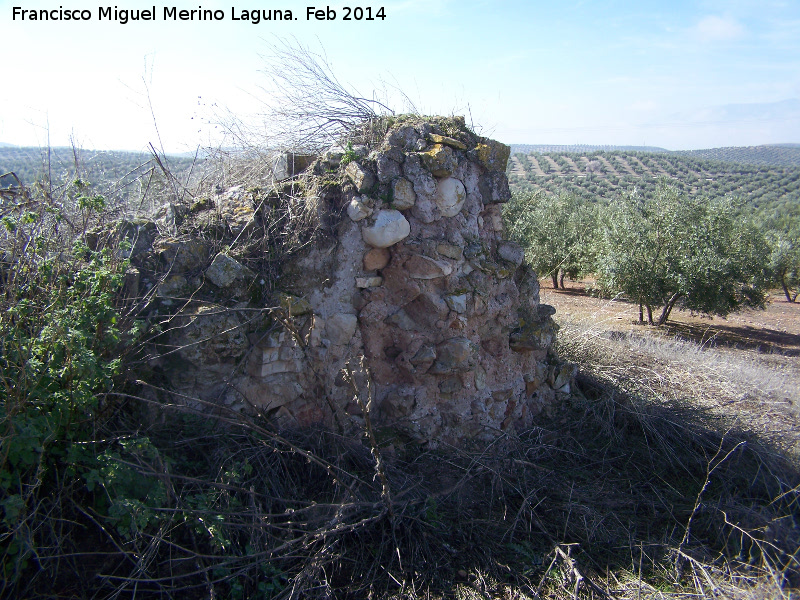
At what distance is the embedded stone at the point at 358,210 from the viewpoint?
368cm

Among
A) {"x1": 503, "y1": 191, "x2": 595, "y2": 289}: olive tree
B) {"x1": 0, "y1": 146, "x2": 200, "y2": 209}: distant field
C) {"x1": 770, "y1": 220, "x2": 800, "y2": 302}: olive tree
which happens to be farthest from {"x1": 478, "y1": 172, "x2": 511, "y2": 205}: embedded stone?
{"x1": 770, "y1": 220, "x2": 800, "y2": 302}: olive tree

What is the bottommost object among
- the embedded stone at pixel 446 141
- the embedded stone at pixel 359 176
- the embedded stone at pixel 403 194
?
the embedded stone at pixel 403 194

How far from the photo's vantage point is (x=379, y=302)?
3814 mm

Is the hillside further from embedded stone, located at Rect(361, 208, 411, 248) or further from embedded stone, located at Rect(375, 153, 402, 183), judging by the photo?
embedded stone, located at Rect(361, 208, 411, 248)

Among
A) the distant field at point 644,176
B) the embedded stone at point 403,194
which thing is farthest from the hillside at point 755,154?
the embedded stone at point 403,194

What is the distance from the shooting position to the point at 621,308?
50.8ft

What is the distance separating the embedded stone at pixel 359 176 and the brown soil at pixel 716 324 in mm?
7912

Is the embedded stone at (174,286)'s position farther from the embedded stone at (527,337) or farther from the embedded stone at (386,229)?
the embedded stone at (527,337)

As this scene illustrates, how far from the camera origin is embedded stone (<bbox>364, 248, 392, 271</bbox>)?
12.3 ft

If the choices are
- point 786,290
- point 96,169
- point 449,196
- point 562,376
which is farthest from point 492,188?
point 786,290

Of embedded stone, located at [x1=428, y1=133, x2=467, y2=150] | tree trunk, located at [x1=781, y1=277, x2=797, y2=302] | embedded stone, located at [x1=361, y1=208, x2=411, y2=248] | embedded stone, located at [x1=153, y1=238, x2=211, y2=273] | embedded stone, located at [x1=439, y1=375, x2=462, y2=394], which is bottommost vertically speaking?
tree trunk, located at [x1=781, y1=277, x2=797, y2=302]

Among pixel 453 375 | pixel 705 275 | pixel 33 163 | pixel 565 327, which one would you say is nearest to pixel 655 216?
pixel 705 275

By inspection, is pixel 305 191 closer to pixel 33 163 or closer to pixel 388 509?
pixel 33 163

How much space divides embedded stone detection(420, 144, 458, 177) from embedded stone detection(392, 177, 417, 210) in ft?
0.74
